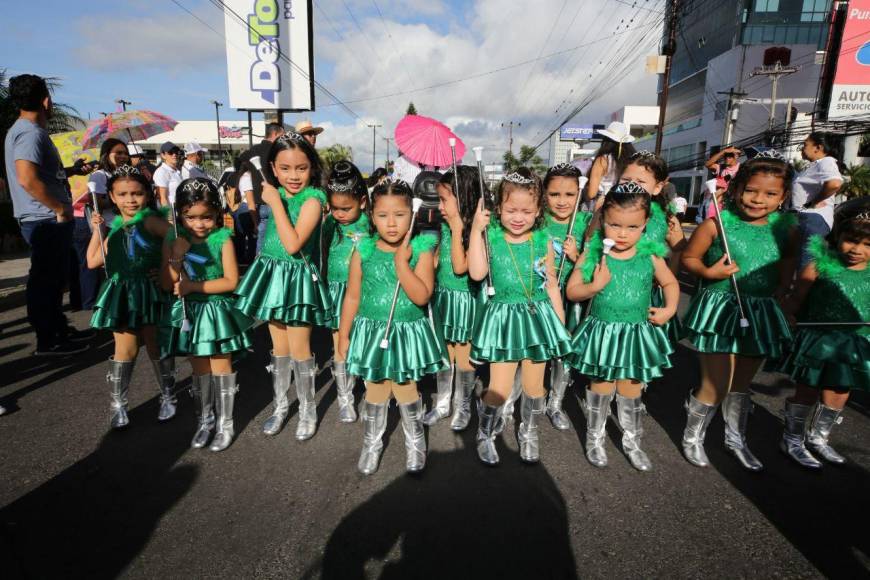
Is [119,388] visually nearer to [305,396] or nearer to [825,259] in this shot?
[305,396]

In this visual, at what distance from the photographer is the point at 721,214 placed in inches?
124

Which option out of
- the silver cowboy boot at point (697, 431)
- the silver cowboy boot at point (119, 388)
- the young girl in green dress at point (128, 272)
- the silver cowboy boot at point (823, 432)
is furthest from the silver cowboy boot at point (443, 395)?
the silver cowboy boot at point (823, 432)

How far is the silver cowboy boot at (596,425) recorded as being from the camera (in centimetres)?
312

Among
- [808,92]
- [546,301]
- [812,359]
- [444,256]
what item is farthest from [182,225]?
[808,92]

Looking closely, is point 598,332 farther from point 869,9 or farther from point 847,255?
point 869,9

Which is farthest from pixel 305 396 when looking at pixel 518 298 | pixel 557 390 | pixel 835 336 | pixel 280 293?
pixel 835 336

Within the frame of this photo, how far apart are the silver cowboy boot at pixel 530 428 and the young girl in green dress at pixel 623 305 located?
36 cm

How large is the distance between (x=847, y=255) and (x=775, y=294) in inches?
18.3

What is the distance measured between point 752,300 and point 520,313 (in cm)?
149

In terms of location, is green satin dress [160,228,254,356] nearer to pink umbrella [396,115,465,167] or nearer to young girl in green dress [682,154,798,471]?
pink umbrella [396,115,465,167]

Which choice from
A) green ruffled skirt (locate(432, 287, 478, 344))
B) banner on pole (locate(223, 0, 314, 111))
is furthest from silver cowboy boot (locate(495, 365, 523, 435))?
banner on pole (locate(223, 0, 314, 111))

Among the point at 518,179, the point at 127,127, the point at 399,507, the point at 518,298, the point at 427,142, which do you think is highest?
the point at 127,127

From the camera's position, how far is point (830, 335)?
2.97 m

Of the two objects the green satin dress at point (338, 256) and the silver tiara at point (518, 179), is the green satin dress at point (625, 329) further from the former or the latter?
the green satin dress at point (338, 256)
